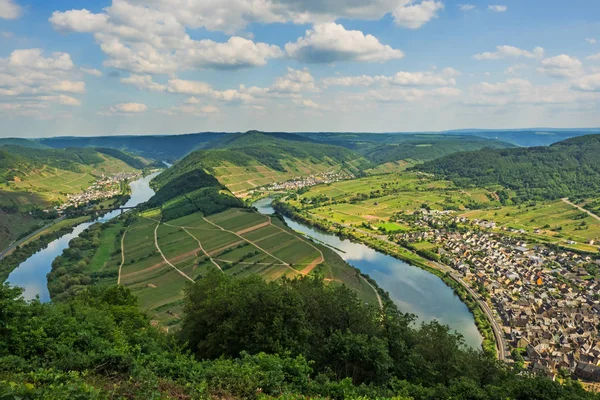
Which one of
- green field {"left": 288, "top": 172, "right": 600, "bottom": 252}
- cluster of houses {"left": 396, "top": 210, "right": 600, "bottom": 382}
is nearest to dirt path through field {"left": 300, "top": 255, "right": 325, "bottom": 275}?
cluster of houses {"left": 396, "top": 210, "right": 600, "bottom": 382}

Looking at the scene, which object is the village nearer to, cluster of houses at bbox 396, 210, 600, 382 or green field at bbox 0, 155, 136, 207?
green field at bbox 0, 155, 136, 207

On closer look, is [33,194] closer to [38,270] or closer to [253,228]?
[38,270]

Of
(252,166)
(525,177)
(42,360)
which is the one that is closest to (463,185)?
(525,177)

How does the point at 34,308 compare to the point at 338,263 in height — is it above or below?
above

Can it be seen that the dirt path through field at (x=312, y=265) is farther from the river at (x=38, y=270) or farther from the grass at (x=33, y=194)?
the grass at (x=33, y=194)

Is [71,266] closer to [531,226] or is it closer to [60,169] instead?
[531,226]

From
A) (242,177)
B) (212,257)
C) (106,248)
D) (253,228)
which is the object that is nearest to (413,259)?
(253,228)
